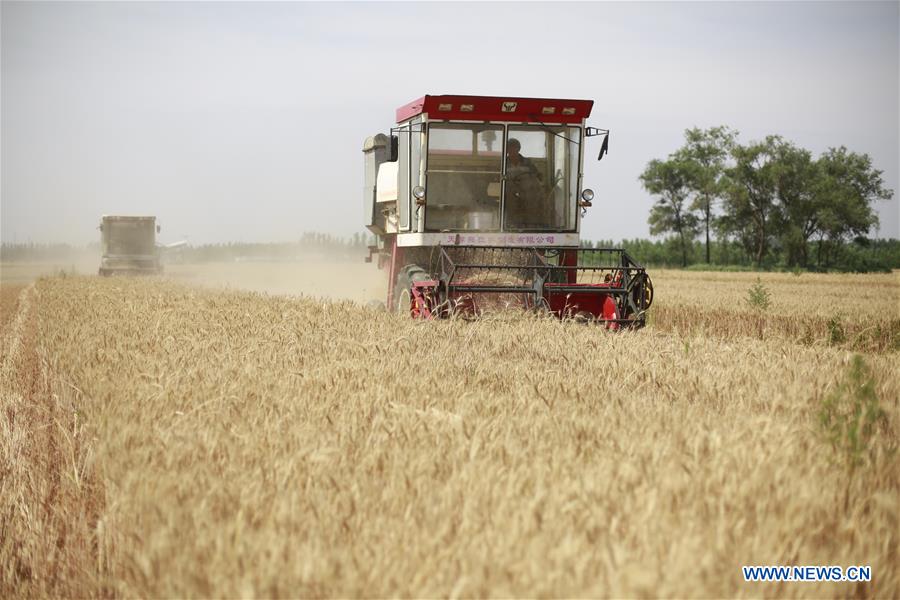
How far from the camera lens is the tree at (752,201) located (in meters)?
68.0

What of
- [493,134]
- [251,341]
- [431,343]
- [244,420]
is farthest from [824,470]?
[493,134]

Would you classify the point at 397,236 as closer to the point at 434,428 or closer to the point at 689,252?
the point at 434,428

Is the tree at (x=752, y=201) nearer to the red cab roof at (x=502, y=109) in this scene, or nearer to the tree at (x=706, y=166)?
the tree at (x=706, y=166)

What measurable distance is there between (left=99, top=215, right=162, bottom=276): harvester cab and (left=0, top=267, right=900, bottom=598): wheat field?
101ft

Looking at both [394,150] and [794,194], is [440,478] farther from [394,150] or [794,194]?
[794,194]

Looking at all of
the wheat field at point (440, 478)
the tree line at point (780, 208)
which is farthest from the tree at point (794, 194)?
the wheat field at point (440, 478)

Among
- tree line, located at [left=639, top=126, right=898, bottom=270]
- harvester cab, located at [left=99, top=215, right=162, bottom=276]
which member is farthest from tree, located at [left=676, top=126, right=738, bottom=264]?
harvester cab, located at [left=99, top=215, right=162, bottom=276]

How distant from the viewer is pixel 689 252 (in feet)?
232

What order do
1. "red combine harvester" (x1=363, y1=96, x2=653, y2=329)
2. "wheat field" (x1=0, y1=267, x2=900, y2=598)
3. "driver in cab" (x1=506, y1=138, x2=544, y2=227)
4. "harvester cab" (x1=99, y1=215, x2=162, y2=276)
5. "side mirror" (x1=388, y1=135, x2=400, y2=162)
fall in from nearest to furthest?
"wheat field" (x1=0, y1=267, x2=900, y2=598)
"red combine harvester" (x1=363, y1=96, x2=653, y2=329)
"driver in cab" (x1=506, y1=138, x2=544, y2=227)
"side mirror" (x1=388, y1=135, x2=400, y2=162)
"harvester cab" (x1=99, y1=215, x2=162, y2=276)

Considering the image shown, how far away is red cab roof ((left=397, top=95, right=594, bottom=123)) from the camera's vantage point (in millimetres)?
11766

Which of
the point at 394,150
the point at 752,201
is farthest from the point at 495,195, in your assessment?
the point at 752,201

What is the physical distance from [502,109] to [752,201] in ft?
200

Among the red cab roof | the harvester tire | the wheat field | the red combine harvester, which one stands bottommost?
the wheat field

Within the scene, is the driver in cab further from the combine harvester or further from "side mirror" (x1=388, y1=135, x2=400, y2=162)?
the combine harvester
